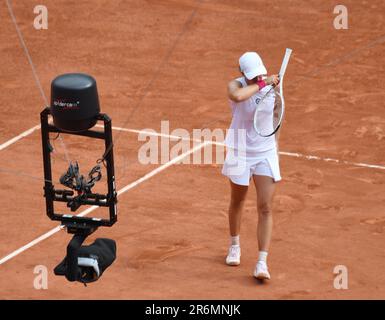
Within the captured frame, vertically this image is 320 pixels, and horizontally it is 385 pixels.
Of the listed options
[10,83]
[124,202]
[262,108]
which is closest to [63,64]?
[10,83]

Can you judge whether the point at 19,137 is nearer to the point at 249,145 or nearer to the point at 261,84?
the point at 249,145

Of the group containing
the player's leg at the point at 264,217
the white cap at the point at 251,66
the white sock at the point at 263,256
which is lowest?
the white sock at the point at 263,256

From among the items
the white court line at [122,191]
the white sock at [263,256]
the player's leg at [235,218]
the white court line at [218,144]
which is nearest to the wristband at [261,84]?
the player's leg at [235,218]

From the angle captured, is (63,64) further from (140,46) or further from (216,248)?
(216,248)

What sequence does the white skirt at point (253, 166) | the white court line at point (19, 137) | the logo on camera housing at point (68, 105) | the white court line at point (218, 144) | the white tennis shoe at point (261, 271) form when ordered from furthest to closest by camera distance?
the white court line at point (19, 137) < the white court line at point (218, 144) < the white tennis shoe at point (261, 271) < the white skirt at point (253, 166) < the logo on camera housing at point (68, 105)

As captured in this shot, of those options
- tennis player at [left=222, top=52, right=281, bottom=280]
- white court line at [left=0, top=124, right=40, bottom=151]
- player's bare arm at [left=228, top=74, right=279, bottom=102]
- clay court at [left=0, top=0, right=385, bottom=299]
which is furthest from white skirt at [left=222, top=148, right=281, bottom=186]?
white court line at [left=0, top=124, right=40, bottom=151]

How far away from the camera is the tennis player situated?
11.0 metres

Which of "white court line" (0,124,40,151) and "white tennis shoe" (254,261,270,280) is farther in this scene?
"white court line" (0,124,40,151)

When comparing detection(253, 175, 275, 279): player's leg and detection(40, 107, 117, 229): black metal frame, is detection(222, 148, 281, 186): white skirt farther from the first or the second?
detection(40, 107, 117, 229): black metal frame

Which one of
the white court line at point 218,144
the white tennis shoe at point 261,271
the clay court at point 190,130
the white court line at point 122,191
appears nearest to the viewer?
the white tennis shoe at point 261,271

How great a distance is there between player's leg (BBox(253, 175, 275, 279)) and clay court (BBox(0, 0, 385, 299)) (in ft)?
0.63

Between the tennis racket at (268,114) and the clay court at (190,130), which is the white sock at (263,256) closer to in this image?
the clay court at (190,130)

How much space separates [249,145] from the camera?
1123 cm

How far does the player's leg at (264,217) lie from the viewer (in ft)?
36.9
